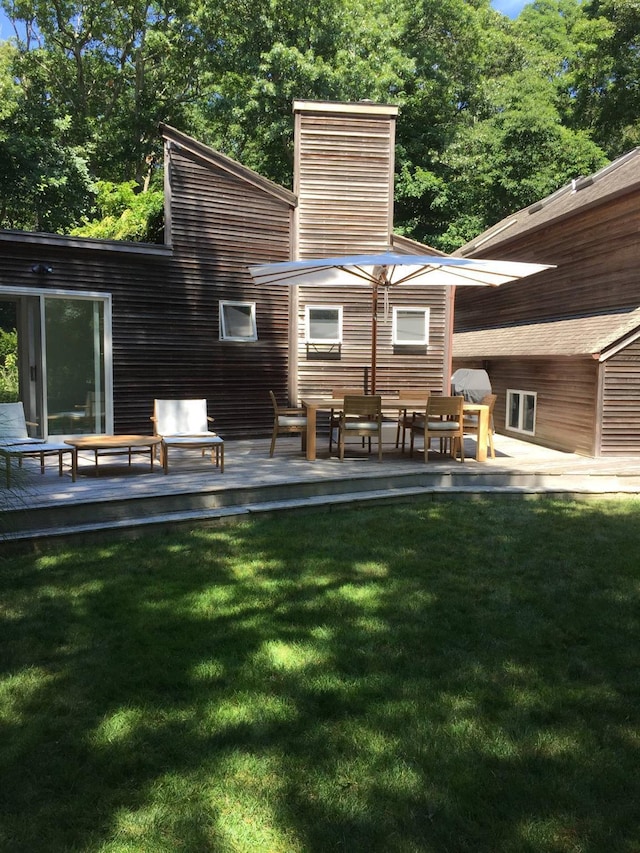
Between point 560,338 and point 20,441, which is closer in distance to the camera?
point 20,441

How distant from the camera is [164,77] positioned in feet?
83.8

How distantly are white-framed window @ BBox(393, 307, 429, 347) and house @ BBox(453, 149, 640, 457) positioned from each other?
1.82 m

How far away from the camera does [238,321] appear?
435 inches

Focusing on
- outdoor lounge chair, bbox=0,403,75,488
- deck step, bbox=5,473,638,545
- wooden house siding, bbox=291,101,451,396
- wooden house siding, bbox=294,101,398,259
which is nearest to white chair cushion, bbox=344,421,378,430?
deck step, bbox=5,473,638,545

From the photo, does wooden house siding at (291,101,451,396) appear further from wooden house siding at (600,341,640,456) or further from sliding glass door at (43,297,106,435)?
sliding glass door at (43,297,106,435)

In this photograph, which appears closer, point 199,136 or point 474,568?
point 474,568

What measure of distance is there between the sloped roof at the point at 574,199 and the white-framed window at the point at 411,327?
3671 millimetres

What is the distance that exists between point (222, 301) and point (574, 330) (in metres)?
6.18

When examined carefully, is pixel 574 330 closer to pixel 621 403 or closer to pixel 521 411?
pixel 521 411

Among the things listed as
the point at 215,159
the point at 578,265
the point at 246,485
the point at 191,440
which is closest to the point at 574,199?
the point at 578,265

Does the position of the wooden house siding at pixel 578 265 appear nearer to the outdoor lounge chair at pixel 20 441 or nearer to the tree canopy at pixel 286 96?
the tree canopy at pixel 286 96

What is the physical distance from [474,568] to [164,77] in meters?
26.6

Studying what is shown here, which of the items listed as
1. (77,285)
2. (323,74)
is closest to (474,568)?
(77,285)

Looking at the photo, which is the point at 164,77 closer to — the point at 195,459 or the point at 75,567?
the point at 195,459
